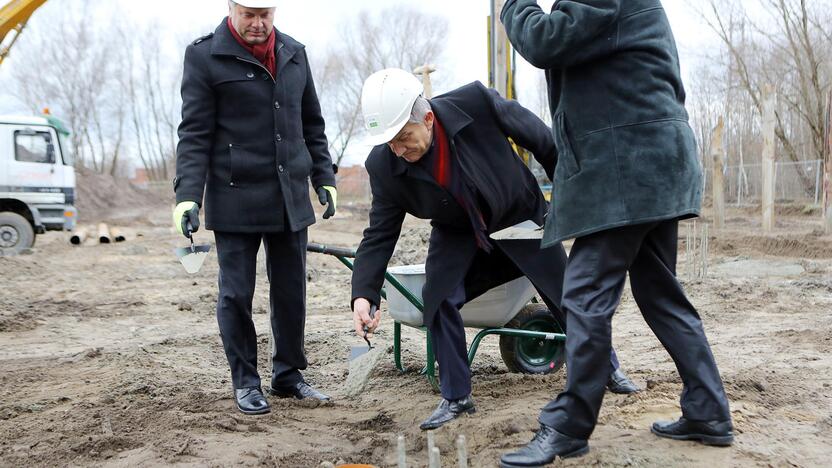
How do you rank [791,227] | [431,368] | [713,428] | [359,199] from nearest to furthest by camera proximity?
[713,428]
[431,368]
[791,227]
[359,199]

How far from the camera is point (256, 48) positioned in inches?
139

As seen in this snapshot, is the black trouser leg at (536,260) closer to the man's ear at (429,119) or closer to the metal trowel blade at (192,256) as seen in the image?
the man's ear at (429,119)

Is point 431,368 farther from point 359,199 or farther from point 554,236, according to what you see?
point 359,199

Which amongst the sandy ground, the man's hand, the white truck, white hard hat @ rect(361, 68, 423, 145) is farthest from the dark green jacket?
the white truck

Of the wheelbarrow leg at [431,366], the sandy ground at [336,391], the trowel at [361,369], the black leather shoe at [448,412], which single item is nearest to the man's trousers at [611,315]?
the sandy ground at [336,391]

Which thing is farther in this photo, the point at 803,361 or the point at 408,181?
the point at 803,361

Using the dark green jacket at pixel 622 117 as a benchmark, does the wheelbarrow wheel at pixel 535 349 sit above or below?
below

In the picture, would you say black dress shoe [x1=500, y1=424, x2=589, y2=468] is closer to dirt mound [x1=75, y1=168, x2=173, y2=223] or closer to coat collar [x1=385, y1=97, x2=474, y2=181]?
coat collar [x1=385, y1=97, x2=474, y2=181]

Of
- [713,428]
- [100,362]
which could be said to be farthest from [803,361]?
[100,362]

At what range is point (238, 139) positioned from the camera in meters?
3.56

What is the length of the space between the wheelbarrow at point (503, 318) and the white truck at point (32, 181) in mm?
11861

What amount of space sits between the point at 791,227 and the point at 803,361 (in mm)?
12760

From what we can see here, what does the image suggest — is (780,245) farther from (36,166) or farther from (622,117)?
(36,166)

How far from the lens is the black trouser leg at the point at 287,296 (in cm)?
370
